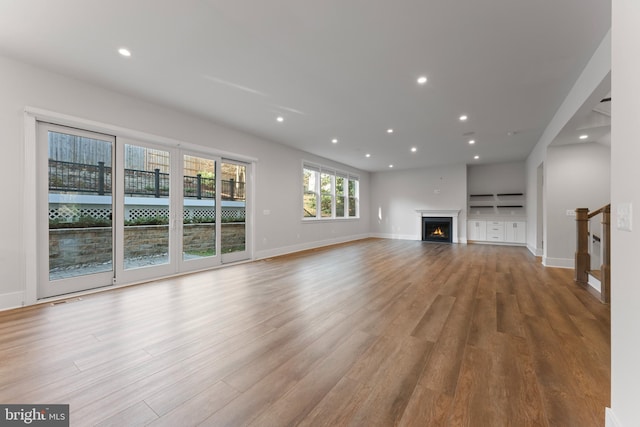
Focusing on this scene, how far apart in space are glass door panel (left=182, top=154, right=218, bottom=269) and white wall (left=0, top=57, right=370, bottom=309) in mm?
482

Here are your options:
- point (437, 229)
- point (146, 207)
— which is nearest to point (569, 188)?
point (437, 229)

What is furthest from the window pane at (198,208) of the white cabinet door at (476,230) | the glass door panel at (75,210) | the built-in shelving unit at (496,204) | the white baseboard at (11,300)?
the built-in shelving unit at (496,204)

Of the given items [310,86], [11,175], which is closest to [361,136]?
[310,86]

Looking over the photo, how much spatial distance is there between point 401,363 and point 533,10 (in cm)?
322

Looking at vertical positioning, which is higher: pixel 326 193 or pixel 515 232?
pixel 326 193

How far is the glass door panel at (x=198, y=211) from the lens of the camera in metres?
4.88

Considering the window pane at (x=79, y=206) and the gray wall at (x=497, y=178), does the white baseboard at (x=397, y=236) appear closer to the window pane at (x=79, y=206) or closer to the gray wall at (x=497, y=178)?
the gray wall at (x=497, y=178)

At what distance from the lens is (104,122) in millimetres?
3773

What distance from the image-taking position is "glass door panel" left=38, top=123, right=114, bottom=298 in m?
3.37

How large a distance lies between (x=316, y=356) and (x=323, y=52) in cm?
310

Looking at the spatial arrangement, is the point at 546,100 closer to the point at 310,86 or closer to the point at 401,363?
the point at 310,86

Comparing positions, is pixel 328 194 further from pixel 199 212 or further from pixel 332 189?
pixel 199 212
